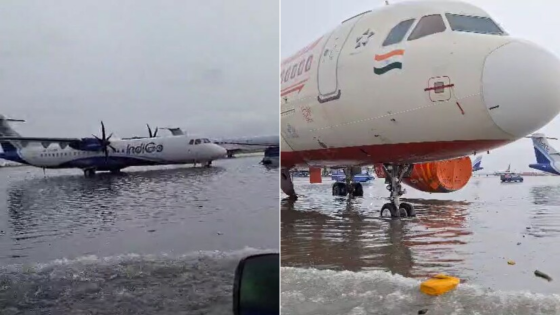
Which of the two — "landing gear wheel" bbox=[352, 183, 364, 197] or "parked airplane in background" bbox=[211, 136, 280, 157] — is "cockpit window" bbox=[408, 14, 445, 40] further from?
"landing gear wheel" bbox=[352, 183, 364, 197]

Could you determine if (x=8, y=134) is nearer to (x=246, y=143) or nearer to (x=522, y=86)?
(x=246, y=143)

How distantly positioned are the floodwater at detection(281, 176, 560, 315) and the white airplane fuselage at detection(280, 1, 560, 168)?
0.83 m

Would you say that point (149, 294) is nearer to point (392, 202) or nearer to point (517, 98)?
point (517, 98)

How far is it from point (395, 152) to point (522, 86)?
150cm

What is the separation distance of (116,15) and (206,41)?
23 cm

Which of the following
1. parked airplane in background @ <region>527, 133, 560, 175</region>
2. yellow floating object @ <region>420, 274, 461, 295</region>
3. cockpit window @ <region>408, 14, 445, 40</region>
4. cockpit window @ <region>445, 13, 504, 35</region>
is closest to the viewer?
yellow floating object @ <region>420, 274, 461, 295</region>

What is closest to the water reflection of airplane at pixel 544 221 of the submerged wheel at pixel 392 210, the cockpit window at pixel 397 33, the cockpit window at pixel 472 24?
the submerged wheel at pixel 392 210

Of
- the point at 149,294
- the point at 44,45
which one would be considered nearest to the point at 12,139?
the point at 44,45

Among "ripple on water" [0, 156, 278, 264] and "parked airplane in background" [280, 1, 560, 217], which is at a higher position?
"parked airplane in background" [280, 1, 560, 217]

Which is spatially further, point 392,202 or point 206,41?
point 392,202

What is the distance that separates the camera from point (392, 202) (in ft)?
21.4

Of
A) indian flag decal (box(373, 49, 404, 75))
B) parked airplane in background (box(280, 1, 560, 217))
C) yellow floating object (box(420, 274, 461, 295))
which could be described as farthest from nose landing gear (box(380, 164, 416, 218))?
yellow floating object (box(420, 274, 461, 295))

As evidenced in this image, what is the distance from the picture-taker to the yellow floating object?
3056 millimetres

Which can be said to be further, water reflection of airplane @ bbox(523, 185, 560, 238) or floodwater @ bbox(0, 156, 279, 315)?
water reflection of airplane @ bbox(523, 185, 560, 238)
